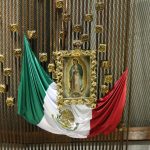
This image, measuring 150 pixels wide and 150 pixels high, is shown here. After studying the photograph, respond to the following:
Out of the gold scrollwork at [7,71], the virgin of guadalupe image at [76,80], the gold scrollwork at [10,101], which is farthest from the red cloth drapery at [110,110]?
the gold scrollwork at [7,71]

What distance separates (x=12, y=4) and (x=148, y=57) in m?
1.89

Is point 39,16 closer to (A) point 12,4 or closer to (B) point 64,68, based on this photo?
(A) point 12,4

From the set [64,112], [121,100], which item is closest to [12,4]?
[64,112]

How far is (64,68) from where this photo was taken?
4988mm

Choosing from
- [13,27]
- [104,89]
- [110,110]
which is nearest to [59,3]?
[13,27]

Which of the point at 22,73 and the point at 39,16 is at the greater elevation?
the point at 39,16

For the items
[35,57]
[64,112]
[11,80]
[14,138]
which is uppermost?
[35,57]

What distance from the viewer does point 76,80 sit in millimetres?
5035

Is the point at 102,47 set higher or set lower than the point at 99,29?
lower

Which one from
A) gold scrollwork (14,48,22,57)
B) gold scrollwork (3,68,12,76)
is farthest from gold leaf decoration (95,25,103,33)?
gold scrollwork (3,68,12,76)

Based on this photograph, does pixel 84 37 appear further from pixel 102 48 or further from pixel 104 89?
pixel 104 89

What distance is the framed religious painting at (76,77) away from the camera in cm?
495

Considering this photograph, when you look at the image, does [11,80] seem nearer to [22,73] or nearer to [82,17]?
[22,73]

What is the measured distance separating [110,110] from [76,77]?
2.00ft
